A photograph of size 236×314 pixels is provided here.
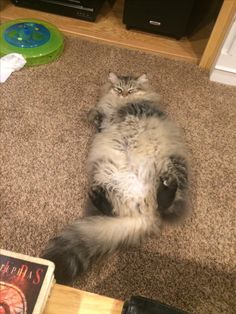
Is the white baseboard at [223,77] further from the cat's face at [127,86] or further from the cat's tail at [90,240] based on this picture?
the cat's tail at [90,240]

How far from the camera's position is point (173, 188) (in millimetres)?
1078

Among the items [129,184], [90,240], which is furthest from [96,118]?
[90,240]

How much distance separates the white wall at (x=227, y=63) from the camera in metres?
1.58

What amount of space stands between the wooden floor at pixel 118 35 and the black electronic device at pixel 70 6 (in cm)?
3

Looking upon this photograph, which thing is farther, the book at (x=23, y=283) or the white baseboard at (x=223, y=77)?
the white baseboard at (x=223, y=77)

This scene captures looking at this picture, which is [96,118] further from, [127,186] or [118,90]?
[127,186]

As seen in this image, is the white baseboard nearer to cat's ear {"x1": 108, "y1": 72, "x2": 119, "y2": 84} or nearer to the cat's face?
the cat's face

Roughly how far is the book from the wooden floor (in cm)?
162

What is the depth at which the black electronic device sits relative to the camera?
197 cm

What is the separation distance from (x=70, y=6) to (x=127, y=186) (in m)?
1.48

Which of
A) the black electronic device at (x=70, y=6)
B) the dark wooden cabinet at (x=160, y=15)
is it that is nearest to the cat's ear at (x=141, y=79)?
the dark wooden cabinet at (x=160, y=15)

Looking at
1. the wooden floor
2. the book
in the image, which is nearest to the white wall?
the wooden floor

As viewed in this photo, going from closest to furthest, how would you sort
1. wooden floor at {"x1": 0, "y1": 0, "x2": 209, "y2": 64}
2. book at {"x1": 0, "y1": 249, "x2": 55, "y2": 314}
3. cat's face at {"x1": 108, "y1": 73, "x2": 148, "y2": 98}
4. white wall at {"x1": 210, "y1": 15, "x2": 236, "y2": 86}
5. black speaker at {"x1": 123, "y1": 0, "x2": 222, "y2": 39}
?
book at {"x1": 0, "y1": 249, "x2": 55, "y2": 314}
cat's face at {"x1": 108, "y1": 73, "x2": 148, "y2": 98}
white wall at {"x1": 210, "y1": 15, "x2": 236, "y2": 86}
black speaker at {"x1": 123, "y1": 0, "x2": 222, "y2": 39}
wooden floor at {"x1": 0, "y1": 0, "x2": 209, "y2": 64}

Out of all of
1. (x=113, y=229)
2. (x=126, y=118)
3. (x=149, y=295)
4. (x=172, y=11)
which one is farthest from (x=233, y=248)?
(x=172, y=11)
